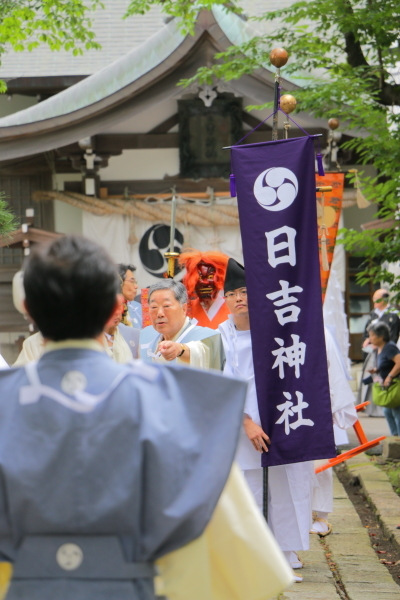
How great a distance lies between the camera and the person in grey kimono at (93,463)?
1768 mm

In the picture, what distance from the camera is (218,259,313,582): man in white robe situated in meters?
4.96

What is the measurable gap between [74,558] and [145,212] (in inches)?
412

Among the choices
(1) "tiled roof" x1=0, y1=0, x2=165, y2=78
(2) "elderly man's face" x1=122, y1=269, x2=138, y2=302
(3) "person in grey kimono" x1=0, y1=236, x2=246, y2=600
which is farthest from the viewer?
(1) "tiled roof" x1=0, y1=0, x2=165, y2=78

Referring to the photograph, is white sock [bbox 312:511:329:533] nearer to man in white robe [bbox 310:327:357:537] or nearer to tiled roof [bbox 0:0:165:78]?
man in white robe [bbox 310:327:357:537]

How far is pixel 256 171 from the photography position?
464 centimetres

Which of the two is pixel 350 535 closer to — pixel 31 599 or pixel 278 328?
pixel 278 328

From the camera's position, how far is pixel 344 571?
5164 mm

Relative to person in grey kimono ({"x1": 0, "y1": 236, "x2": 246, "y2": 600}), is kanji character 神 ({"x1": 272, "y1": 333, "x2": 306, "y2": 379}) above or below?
below

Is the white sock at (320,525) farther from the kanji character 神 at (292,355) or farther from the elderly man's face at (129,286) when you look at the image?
the elderly man's face at (129,286)

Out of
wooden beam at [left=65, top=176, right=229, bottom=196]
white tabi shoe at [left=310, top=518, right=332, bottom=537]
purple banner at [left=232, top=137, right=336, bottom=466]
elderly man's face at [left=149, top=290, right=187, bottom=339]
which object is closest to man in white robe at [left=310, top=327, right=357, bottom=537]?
white tabi shoe at [left=310, top=518, right=332, bottom=537]

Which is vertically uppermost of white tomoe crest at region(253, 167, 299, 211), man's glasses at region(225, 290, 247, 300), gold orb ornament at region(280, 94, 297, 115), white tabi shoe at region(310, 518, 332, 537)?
gold orb ornament at region(280, 94, 297, 115)

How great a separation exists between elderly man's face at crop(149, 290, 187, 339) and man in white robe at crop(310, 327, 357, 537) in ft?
4.41

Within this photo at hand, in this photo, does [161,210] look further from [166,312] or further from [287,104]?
[166,312]

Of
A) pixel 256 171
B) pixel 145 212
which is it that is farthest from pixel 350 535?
pixel 145 212
